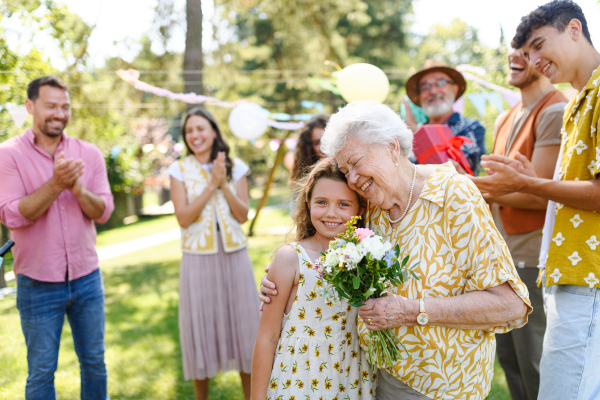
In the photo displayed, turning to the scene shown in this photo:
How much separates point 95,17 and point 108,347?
392 cm

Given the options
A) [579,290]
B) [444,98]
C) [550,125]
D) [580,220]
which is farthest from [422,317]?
[444,98]

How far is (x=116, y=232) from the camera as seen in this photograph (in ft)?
53.0

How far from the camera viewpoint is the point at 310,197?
91.1 inches

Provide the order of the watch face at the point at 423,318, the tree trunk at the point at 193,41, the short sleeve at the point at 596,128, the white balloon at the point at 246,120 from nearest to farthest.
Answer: the watch face at the point at 423,318, the short sleeve at the point at 596,128, the white balloon at the point at 246,120, the tree trunk at the point at 193,41

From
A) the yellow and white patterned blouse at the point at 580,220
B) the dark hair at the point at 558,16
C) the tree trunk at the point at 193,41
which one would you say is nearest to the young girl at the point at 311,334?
the yellow and white patterned blouse at the point at 580,220

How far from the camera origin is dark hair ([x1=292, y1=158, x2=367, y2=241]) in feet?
7.25

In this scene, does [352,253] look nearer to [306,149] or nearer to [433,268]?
[433,268]

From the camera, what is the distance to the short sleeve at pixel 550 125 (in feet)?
9.45

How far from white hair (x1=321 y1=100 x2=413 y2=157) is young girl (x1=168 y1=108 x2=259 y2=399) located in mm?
2014

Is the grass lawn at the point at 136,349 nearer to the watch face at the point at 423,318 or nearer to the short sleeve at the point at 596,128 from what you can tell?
the watch face at the point at 423,318

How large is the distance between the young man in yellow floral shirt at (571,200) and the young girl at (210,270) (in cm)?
225

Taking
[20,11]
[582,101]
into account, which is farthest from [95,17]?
[582,101]

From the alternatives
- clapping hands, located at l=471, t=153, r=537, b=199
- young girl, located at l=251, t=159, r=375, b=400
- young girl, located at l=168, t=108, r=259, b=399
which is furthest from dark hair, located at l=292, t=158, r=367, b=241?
young girl, located at l=168, t=108, r=259, b=399

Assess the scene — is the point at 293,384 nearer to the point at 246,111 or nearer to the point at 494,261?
the point at 494,261
